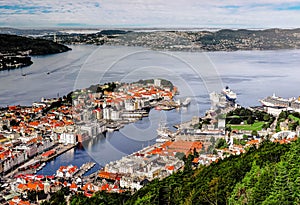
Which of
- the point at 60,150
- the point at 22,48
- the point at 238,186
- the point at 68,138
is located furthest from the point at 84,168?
the point at 22,48

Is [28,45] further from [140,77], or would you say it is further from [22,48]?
[140,77]

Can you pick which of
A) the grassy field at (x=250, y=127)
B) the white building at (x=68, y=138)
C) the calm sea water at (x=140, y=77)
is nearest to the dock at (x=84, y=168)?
the calm sea water at (x=140, y=77)

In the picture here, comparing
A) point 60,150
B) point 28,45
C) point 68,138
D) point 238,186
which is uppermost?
point 28,45

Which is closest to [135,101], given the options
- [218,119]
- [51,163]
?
[218,119]

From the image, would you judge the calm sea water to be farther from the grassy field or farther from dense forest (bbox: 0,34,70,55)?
the grassy field

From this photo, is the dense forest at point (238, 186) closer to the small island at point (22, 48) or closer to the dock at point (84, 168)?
the dock at point (84, 168)

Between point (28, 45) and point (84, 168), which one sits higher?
point (28, 45)
